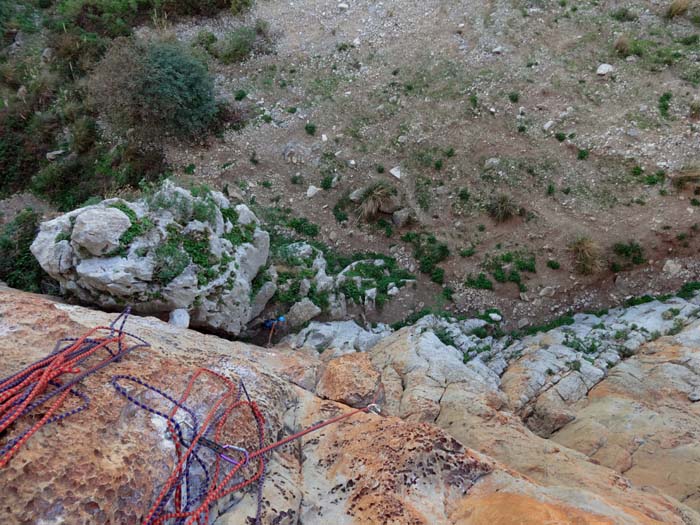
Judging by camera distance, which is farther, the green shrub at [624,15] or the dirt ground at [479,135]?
the green shrub at [624,15]

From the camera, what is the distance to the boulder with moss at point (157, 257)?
32.4 ft

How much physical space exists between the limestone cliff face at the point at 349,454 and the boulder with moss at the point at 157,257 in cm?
184

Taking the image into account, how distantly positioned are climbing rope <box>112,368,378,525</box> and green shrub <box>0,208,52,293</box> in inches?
337

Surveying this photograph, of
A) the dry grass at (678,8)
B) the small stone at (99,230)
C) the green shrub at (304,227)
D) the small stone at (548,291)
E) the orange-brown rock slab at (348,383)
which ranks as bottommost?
the small stone at (548,291)

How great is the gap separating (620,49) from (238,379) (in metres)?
18.5

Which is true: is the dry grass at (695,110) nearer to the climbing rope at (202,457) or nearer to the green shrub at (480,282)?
the green shrub at (480,282)

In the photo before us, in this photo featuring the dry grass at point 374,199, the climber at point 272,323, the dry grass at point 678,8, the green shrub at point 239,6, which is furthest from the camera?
the green shrub at point 239,6

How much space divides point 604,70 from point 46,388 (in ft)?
63.3

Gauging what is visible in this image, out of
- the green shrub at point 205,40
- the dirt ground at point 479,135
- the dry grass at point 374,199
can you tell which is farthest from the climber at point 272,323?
the green shrub at point 205,40

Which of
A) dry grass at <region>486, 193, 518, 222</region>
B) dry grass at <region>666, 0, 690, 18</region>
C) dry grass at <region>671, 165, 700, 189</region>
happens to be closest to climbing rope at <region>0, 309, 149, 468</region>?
dry grass at <region>486, 193, 518, 222</region>

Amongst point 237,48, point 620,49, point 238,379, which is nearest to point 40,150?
point 237,48

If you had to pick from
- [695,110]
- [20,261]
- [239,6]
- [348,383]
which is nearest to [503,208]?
[695,110]

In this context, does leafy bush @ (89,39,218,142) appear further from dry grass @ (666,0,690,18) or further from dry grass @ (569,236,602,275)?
dry grass @ (666,0,690,18)

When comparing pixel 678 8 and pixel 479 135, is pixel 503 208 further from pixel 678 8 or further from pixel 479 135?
pixel 678 8
